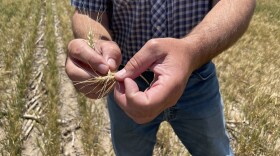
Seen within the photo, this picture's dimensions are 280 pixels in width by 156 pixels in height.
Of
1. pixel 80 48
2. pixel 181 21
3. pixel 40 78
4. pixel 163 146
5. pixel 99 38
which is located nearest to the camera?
pixel 80 48

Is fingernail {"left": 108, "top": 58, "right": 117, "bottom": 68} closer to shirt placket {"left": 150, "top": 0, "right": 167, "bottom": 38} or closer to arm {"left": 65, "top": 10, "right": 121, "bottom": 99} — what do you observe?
arm {"left": 65, "top": 10, "right": 121, "bottom": 99}

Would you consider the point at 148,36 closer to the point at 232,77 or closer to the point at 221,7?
the point at 221,7

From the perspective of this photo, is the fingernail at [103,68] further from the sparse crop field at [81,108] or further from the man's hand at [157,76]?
the sparse crop field at [81,108]

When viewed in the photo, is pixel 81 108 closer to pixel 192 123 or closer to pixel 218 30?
pixel 192 123

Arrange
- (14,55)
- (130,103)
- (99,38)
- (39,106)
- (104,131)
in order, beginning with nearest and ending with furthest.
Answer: (130,103), (99,38), (104,131), (39,106), (14,55)

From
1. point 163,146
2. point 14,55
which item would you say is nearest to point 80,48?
point 163,146

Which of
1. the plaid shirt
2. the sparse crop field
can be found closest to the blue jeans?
the plaid shirt
